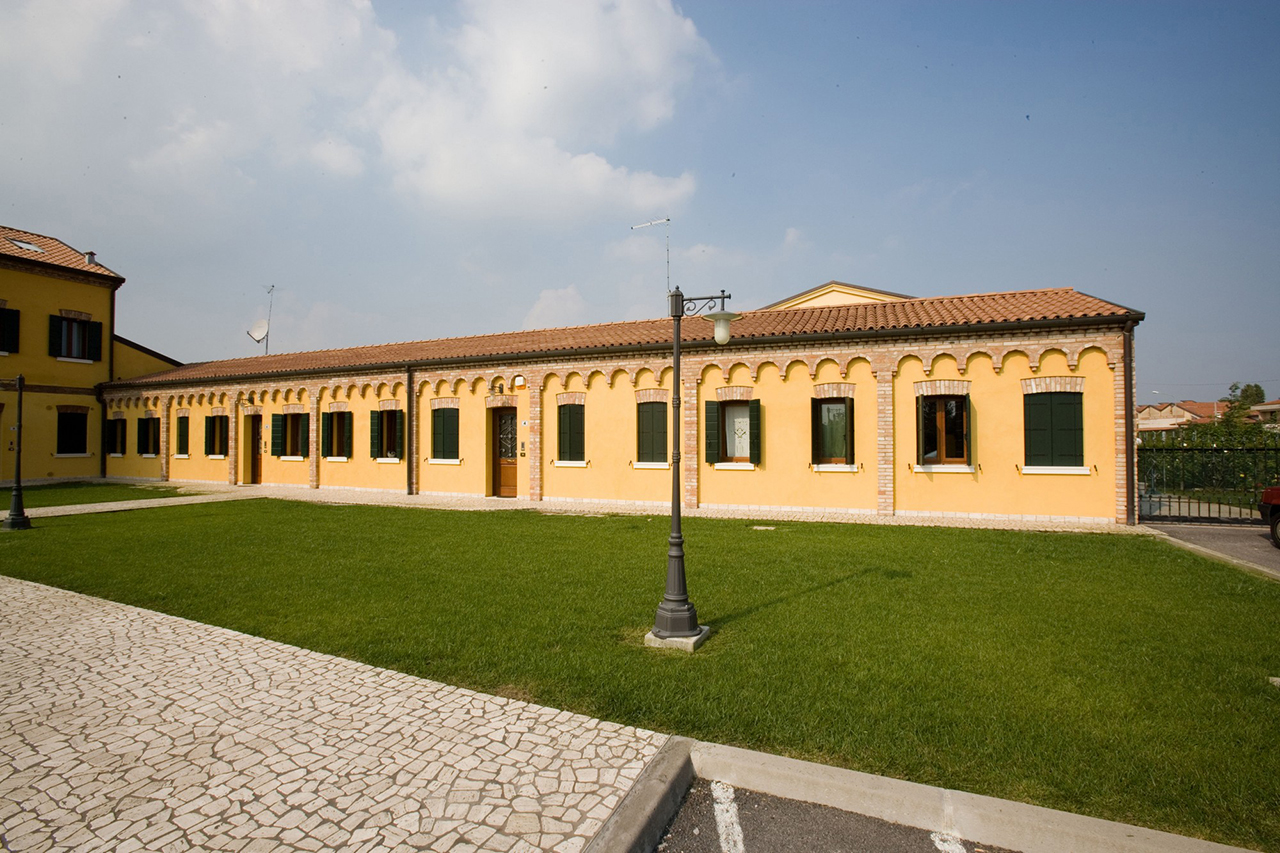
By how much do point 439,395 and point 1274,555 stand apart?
19137 millimetres

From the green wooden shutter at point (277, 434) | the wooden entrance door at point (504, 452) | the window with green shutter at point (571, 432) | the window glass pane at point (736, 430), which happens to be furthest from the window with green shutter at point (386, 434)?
the window glass pane at point (736, 430)

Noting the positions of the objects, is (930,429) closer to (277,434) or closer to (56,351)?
(277,434)

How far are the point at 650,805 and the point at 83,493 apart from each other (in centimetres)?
2522

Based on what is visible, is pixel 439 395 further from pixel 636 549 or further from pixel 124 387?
pixel 124 387

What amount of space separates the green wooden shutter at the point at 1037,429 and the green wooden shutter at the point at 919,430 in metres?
1.98

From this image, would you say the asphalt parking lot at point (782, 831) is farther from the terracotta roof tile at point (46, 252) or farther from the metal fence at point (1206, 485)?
the terracotta roof tile at point (46, 252)

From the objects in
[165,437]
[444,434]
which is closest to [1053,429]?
[444,434]

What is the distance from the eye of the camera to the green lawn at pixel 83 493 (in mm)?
18000

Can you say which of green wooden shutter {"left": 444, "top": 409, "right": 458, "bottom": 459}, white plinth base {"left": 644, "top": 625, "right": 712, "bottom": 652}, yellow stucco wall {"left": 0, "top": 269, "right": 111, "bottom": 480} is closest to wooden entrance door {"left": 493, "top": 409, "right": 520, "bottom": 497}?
green wooden shutter {"left": 444, "top": 409, "right": 458, "bottom": 459}

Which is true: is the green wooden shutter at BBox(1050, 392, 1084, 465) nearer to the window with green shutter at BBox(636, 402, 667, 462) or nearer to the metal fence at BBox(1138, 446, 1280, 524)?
the metal fence at BBox(1138, 446, 1280, 524)

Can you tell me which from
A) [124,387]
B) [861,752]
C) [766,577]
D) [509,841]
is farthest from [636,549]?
[124,387]

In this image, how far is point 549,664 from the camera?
4.88m

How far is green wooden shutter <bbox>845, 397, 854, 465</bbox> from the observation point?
559 inches

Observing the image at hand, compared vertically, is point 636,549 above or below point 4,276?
below
